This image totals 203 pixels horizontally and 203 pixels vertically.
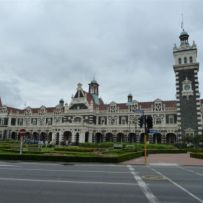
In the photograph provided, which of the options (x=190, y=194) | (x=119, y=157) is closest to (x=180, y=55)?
(x=119, y=157)

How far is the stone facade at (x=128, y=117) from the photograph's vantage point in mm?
69938

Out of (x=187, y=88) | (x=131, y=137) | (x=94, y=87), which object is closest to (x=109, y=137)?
(x=131, y=137)

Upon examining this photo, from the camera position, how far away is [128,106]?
84.9 m

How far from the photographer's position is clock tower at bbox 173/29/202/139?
68206 millimetres

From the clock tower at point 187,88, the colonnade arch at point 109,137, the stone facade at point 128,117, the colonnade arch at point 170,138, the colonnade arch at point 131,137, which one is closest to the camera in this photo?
the clock tower at point 187,88

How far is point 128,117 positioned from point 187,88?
20922 mm

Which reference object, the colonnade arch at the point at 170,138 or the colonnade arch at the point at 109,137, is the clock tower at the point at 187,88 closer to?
the colonnade arch at the point at 170,138

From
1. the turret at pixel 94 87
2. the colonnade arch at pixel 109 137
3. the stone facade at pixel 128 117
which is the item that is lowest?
the colonnade arch at pixel 109 137

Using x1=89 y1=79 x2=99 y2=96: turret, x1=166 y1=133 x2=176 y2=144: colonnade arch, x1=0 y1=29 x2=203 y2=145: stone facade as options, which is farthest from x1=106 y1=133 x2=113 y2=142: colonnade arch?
x1=89 y1=79 x2=99 y2=96: turret

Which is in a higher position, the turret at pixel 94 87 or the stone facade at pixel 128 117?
the turret at pixel 94 87

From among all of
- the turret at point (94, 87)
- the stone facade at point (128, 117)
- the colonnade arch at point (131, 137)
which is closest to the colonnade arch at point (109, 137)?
the stone facade at point (128, 117)

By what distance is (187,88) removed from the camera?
70.9 meters

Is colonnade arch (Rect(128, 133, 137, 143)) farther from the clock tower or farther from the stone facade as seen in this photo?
the clock tower

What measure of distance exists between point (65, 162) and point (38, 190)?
1739cm
